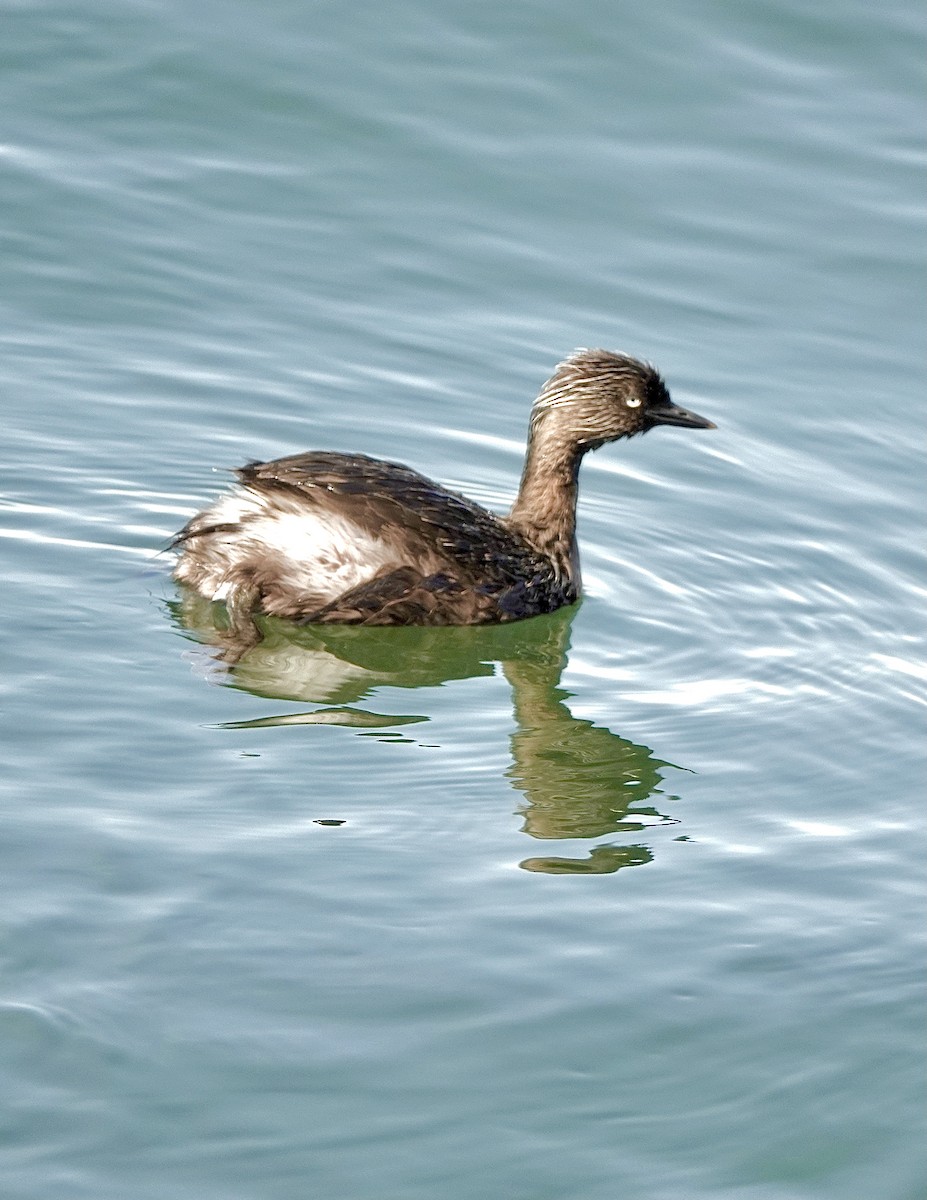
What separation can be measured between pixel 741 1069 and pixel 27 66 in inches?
378

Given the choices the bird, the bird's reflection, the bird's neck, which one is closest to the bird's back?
the bird

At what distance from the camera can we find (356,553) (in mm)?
8883

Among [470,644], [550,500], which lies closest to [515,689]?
[470,644]

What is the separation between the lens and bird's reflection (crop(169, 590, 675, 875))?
7609 mm

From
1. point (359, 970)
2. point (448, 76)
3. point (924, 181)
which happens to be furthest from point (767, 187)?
point (359, 970)

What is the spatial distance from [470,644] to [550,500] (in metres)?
→ 0.96

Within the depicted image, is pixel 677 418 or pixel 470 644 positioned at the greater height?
pixel 677 418

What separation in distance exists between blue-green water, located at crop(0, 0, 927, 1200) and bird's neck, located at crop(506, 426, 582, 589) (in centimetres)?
28

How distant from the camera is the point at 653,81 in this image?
47.2 ft

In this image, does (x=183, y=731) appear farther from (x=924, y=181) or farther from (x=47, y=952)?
(x=924, y=181)

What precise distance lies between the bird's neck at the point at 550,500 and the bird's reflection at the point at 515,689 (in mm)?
299

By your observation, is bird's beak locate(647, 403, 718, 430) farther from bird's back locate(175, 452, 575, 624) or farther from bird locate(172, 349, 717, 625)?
bird's back locate(175, 452, 575, 624)

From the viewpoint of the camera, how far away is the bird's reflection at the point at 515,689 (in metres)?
7.61

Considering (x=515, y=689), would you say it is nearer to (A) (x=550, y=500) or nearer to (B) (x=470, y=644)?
(B) (x=470, y=644)
